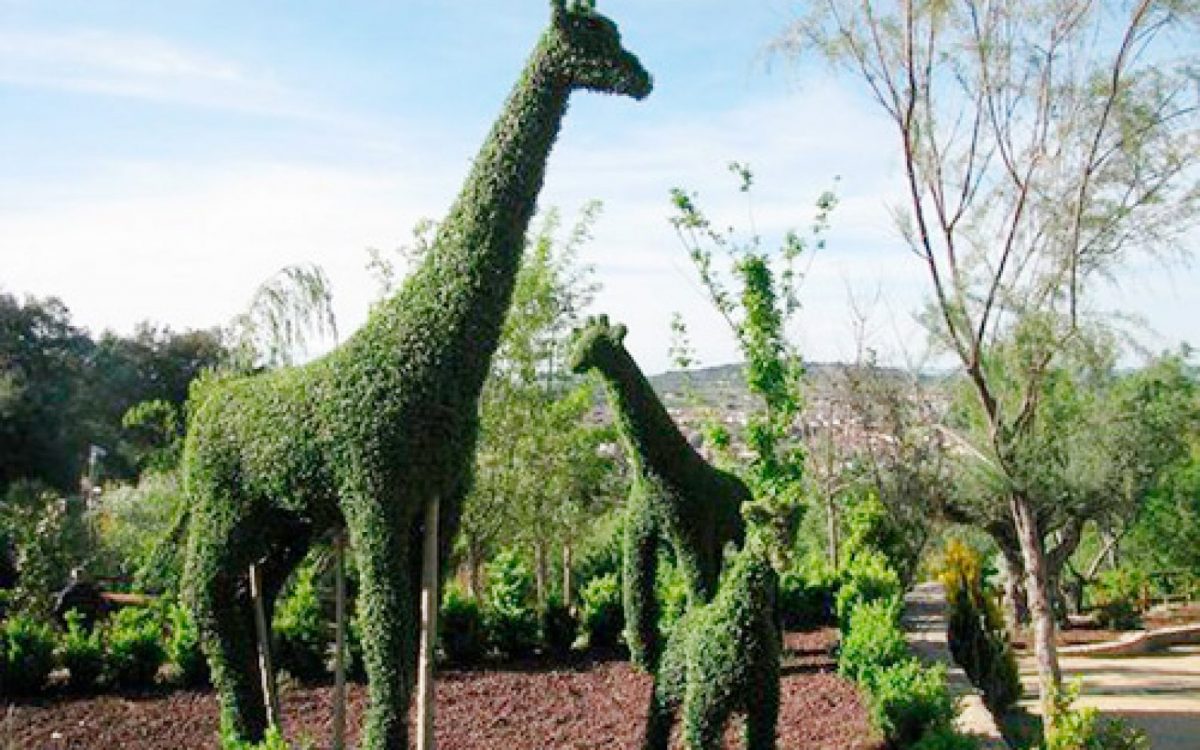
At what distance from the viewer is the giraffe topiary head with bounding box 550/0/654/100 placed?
5.62 metres

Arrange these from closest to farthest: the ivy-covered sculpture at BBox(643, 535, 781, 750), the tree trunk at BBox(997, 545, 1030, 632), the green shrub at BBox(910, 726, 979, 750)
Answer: the ivy-covered sculpture at BBox(643, 535, 781, 750), the green shrub at BBox(910, 726, 979, 750), the tree trunk at BBox(997, 545, 1030, 632)

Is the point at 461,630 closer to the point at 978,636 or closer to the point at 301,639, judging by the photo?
the point at 301,639

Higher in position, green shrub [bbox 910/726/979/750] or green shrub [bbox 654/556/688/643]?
green shrub [bbox 654/556/688/643]

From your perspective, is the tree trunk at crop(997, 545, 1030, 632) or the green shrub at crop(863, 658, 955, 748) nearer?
the green shrub at crop(863, 658, 955, 748)

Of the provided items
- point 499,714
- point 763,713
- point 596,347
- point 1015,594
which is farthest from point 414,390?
point 1015,594

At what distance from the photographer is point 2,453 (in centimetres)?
2511

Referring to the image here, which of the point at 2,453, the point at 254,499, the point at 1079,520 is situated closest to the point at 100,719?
the point at 254,499

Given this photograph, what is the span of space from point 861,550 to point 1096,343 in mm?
5328

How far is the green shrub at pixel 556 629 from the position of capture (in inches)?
439

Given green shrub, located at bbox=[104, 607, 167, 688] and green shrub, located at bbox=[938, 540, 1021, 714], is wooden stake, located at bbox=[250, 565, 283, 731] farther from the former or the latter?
green shrub, located at bbox=[938, 540, 1021, 714]

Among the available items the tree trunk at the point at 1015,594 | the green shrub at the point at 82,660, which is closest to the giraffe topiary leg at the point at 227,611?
the green shrub at the point at 82,660

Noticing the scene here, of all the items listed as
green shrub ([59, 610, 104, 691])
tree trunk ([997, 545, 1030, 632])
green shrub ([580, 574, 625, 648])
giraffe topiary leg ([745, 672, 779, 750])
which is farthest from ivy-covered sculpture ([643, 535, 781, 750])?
tree trunk ([997, 545, 1030, 632])

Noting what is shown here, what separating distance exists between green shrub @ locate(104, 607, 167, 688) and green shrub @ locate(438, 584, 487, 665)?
2.50 metres

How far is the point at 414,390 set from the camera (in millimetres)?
5457
